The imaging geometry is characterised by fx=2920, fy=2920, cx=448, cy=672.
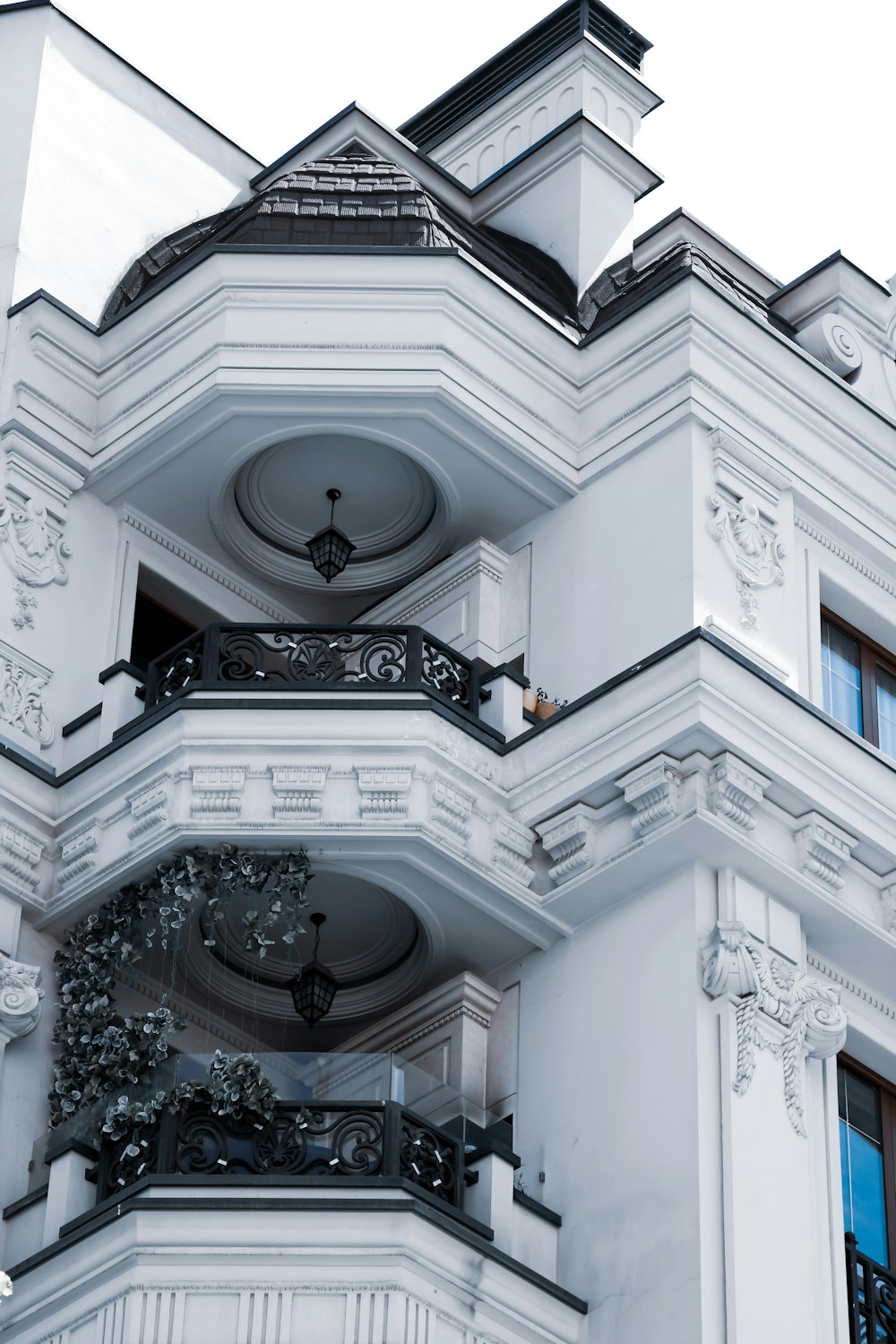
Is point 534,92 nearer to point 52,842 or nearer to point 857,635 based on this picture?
point 857,635

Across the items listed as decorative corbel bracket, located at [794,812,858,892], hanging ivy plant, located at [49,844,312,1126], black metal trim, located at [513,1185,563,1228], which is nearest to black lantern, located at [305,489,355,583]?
hanging ivy plant, located at [49,844,312,1126]

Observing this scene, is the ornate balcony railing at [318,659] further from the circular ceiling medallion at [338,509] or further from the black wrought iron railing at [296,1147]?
the black wrought iron railing at [296,1147]

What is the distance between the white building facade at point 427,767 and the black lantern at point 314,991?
16.9 inches

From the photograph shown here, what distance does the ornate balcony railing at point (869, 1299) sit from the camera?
1980 centimetres

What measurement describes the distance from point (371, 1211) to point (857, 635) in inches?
295

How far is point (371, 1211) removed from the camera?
1842 cm

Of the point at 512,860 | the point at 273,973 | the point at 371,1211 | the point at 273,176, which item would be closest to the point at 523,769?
the point at 512,860

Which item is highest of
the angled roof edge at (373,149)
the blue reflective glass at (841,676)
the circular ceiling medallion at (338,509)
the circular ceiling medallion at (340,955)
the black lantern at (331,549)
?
the angled roof edge at (373,149)

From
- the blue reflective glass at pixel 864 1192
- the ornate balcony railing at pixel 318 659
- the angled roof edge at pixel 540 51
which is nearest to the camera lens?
the blue reflective glass at pixel 864 1192

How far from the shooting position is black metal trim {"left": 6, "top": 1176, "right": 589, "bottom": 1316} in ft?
60.4

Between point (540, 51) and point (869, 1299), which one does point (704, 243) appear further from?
point (869, 1299)

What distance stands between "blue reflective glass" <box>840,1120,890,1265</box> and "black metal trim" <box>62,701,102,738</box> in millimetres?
6287

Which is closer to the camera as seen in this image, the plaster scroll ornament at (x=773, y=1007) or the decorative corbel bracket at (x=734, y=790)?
the plaster scroll ornament at (x=773, y=1007)

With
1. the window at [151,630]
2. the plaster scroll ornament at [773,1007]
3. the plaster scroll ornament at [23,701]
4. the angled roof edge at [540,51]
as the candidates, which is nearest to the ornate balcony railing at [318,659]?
the plaster scroll ornament at [23,701]
